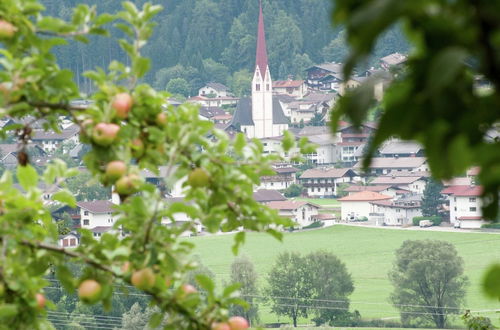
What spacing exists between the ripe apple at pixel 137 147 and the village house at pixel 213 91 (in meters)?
55.1

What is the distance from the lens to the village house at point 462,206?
34906 mm

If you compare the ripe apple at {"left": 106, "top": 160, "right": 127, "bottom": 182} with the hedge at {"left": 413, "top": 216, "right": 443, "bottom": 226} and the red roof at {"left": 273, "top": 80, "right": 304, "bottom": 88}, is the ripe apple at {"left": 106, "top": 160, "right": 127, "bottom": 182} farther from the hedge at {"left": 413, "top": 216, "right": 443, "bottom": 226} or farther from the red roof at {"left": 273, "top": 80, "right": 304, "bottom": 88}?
the red roof at {"left": 273, "top": 80, "right": 304, "bottom": 88}

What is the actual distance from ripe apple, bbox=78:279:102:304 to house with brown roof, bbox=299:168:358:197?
1623 inches

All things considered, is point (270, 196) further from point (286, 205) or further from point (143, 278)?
point (143, 278)

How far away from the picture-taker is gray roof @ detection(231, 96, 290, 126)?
5044 cm

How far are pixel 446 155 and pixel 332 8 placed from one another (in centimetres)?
9

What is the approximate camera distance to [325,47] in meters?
61.5

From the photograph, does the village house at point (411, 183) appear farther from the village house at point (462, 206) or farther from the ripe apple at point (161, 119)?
the ripe apple at point (161, 119)

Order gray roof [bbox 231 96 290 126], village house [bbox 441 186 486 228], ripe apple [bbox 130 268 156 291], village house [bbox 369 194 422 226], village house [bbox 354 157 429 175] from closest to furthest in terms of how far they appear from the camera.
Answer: ripe apple [bbox 130 268 156 291] → village house [bbox 441 186 486 228] → village house [bbox 369 194 422 226] → village house [bbox 354 157 429 175] → gray roof [bbox 231 96 290 126]

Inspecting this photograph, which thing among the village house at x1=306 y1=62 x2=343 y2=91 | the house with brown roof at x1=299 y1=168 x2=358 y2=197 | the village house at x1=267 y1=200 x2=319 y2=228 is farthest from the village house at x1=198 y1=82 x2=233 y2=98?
the village house at x1=267 y1=200 x2=319 y2=228

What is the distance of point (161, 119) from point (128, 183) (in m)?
0.11

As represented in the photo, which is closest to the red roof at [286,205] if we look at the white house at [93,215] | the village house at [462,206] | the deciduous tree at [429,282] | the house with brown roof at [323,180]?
the house with brown roof at [323,180]

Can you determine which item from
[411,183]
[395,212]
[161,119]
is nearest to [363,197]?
[395,212]

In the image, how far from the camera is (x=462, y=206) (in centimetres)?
3600
